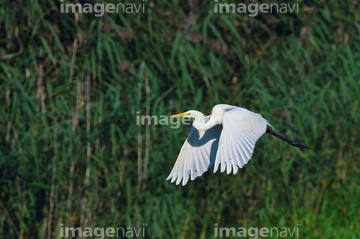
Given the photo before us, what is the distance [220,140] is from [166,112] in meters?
1.50

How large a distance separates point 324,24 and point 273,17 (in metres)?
0.32

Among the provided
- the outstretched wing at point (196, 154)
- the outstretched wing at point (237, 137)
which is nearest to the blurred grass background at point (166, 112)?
the outstretched wing at point (196, 154)

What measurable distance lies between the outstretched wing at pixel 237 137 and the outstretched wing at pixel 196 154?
0.31m

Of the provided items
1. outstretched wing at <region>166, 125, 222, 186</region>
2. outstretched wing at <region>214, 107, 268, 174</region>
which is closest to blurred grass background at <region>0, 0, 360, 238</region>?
outstretched wing at <region>166, 125, 222, 186</region>

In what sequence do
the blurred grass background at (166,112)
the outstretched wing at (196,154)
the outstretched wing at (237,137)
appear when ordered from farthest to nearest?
1. the blurred grass background at (166,112)
2. the outstretched wing at (196,154)
3. the outstretched wing at (237,137)

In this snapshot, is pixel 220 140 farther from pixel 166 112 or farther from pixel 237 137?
pixel 166 112

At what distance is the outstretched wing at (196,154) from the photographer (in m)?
5.43

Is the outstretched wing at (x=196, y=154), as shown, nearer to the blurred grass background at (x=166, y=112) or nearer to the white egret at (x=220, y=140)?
the white egret at (x=220, y=140)

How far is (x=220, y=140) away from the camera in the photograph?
5.10 metres

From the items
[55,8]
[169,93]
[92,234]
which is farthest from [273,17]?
[92,234]

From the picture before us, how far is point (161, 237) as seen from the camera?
21.1ft

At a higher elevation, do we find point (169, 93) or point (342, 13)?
point (342, 13)

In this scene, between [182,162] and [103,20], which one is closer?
[182,162]

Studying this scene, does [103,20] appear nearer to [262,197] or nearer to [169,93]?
[169,93]
